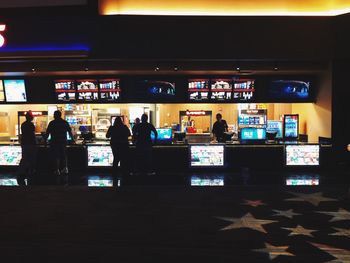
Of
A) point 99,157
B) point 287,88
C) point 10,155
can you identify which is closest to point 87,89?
point 99,157

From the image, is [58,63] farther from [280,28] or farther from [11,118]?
[280,28]

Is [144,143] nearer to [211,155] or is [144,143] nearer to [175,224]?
[211,155]

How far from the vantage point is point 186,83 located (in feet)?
40.4

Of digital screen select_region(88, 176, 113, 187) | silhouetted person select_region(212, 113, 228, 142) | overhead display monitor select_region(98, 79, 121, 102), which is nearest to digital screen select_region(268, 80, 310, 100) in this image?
silhouetted person select_region(212, 113, 228, 142)

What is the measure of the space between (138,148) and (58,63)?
132 inches

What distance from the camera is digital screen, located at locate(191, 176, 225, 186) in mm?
9805

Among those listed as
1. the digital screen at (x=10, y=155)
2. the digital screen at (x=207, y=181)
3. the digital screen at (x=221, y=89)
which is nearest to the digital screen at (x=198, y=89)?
the digital screen at (x=221, y=89)

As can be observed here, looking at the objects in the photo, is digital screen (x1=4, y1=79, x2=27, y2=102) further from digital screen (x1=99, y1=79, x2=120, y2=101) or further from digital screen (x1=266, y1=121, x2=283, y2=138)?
digital screen (x1=266, y1=121, x2=283, y2=138)

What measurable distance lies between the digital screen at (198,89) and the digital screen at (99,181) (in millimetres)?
3636

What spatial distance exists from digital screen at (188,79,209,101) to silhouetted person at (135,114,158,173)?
80.6 inches

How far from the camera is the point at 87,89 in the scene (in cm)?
1234

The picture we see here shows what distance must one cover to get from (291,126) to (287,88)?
1379 mm

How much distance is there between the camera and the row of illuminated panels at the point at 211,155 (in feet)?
37.8

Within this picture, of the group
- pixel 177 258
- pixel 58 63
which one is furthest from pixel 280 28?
pixel 177 258
